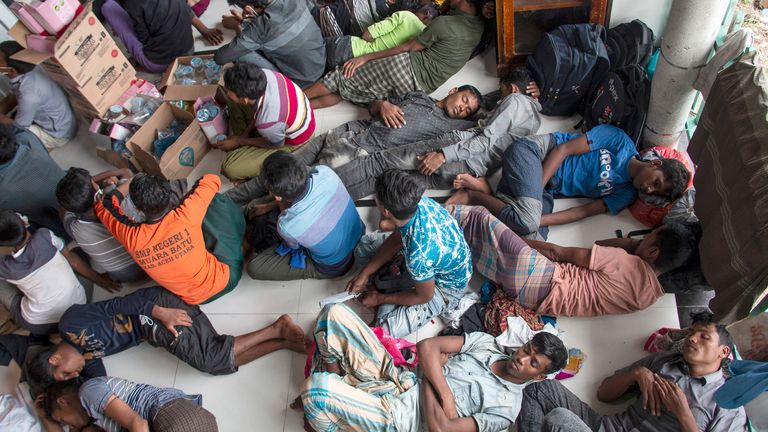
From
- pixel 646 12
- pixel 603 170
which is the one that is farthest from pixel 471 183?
pixel 646 12

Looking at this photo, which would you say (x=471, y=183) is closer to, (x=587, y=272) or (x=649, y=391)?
(x=587, y=272)

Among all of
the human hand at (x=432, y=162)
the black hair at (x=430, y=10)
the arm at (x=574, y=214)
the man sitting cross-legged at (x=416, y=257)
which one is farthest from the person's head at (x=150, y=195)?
the black hair at (x=430, y=10)

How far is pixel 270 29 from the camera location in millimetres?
3369

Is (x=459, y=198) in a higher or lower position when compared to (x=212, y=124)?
lower

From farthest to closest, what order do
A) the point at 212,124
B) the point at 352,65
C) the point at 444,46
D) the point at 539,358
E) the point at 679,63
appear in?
the point at 352,65, the point at 444,46, the point at 212,124, the point at 679,63, the point at 539,358

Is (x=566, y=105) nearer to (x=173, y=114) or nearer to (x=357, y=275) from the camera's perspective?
(x=357, y=275)

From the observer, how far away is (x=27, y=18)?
314 centimetres

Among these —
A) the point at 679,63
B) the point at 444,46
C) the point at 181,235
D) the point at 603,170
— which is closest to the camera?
the point at 181,235

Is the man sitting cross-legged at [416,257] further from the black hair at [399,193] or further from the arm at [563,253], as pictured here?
the arm at [563,253]

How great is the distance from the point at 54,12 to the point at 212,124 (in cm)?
107

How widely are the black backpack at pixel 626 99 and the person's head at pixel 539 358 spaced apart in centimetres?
150

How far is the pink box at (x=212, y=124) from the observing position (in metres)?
3.48

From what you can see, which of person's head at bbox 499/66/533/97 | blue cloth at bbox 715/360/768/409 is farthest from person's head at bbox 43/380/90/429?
person's head at bbox 499/66/533/97

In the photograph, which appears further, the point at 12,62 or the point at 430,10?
the point at 430,10
